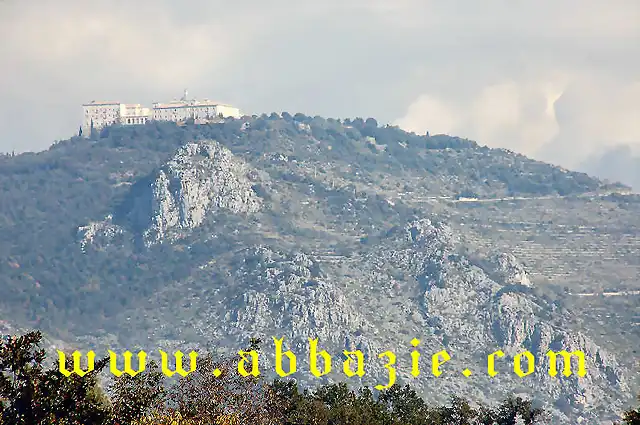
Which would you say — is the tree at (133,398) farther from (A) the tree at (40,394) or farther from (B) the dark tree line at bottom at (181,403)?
(A) the tree at (40,394)

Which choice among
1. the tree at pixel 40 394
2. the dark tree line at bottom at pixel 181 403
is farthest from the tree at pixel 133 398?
the tree at pixel 40 394

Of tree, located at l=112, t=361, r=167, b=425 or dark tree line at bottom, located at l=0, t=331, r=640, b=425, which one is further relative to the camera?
tree, located at l=112, t=361, r=167, b=425

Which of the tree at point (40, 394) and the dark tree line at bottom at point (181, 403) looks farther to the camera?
the dark tree line at bottom at point (181, 403)

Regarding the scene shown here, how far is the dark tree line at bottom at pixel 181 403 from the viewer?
109875 mm

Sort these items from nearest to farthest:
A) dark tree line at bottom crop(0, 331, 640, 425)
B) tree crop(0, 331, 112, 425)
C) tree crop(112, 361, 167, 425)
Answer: tree crop(0, 331, 112, 425)
dark tree line at bottom crop(0, 331, 640, 425)
tree crop(112, 361, 167, 425)

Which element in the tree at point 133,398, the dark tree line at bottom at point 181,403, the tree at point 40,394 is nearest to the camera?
the tree at point 40,394

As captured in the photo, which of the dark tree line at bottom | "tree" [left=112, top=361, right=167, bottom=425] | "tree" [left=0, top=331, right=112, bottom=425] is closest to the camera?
"tree" [left=0, top=331, right=112, bottom=425]

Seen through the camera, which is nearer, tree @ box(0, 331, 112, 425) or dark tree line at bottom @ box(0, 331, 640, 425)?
tree @ box(0, 331, 112, 425)

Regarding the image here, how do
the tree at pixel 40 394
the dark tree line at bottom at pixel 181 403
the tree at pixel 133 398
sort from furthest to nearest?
the tree at pixel 133 398, the dark tree line at bottom at pixel 181 403, the tree at pixel 40 394

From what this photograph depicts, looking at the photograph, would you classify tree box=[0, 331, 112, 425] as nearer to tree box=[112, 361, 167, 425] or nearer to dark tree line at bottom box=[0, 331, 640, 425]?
dark tree line at bottom box=[0, 331, 640, 425]

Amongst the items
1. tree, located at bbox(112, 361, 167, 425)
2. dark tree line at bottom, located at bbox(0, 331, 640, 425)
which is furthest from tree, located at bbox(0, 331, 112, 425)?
tree, located at bbox(112, 361, 167, 425)

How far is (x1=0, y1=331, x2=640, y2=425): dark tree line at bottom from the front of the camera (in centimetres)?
10988

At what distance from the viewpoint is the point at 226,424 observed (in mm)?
118438

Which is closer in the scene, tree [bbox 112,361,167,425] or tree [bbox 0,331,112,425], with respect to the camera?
tree [bbox 0,331,112,425]
